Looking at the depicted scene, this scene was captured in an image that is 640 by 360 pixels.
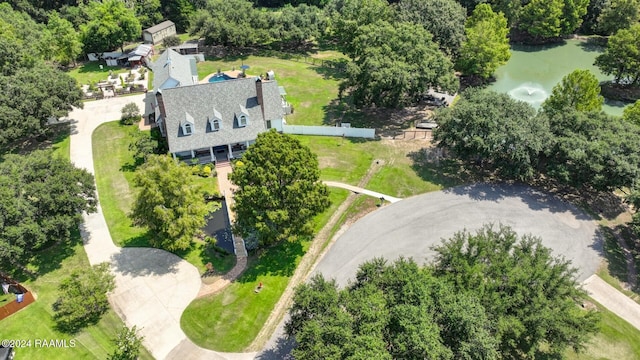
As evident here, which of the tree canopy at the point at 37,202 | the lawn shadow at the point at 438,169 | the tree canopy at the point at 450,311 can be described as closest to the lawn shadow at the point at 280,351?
the tree canopy at the point at 450,311

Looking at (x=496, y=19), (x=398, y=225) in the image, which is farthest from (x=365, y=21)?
(x=398, y=225)

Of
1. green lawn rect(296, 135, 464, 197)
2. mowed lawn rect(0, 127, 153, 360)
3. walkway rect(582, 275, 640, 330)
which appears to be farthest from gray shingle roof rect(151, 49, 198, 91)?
walkway rect(582, 275, 640, 330)

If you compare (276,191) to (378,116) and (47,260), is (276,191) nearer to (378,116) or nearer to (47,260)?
(47,260)

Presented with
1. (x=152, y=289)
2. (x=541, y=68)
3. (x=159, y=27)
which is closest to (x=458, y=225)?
(x=152, y=289)

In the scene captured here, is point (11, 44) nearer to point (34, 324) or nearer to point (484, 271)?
point (34, 324)

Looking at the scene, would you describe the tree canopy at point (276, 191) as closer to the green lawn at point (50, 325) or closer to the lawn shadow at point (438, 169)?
the green lawn at point (50, 325)

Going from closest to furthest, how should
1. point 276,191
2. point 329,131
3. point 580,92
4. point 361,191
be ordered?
point 276,191 < point 361,191 < point 580,92 < point 329,131
